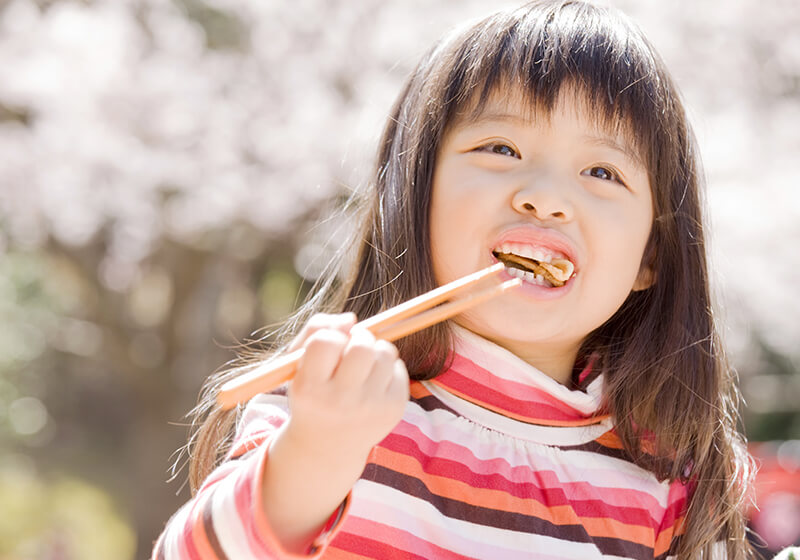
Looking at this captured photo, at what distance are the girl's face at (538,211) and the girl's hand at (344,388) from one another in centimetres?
41

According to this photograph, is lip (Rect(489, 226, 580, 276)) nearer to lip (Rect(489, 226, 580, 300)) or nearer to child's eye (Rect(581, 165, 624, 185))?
lip (Rect(489, 226, 580, 300))

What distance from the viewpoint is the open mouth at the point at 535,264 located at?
46.6 inches

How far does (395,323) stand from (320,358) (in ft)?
0.39

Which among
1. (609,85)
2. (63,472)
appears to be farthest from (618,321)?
(63,472)

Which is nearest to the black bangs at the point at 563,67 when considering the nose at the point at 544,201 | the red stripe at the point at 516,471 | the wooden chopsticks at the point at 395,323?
the nose at the point at 544,201

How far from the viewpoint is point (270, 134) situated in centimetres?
454

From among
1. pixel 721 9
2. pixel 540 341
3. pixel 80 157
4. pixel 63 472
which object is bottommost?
pixel 63 472

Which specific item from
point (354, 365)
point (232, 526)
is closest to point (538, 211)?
point (354, 365)

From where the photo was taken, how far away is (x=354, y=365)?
788 millimetres

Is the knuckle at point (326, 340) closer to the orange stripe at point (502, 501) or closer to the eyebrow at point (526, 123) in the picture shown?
the orange stripe at point (502, 501)

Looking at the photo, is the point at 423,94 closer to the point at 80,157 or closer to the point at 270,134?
the point at 270,134

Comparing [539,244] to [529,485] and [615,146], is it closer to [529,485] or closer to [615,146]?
[615,146]

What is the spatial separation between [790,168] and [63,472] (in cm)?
802

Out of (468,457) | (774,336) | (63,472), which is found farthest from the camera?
(63,472)
